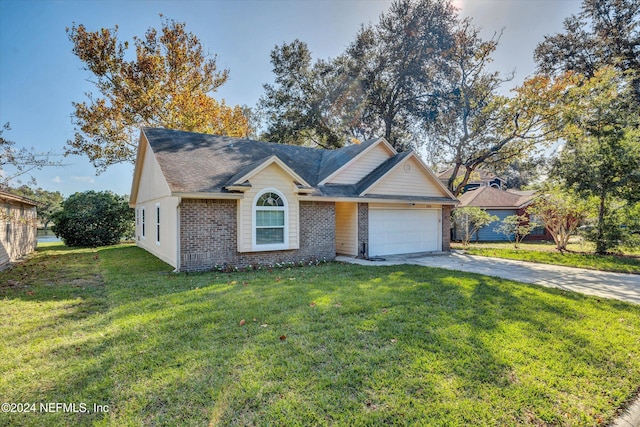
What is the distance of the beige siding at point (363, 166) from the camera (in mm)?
13297

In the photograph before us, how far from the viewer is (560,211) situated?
14.3 metres

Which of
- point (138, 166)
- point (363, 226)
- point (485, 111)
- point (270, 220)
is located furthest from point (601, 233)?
point (138, 166)

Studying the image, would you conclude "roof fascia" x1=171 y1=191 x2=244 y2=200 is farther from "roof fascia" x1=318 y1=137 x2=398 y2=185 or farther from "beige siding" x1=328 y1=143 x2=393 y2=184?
"beige siding" x1=328 y1=143 x2=393 y2=184

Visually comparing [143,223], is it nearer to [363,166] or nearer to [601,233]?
[363,166]

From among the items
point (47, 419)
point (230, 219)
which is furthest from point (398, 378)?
point (230, 219)

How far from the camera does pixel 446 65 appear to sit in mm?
20234

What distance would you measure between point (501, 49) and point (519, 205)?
1237 centimetres

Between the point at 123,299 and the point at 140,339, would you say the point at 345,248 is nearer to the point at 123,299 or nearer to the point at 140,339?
the point at 123,299

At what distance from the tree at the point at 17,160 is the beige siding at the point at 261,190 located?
5065mm

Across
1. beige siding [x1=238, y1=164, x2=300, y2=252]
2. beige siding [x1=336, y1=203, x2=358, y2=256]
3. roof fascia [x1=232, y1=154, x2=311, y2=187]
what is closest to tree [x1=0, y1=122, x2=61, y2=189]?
roof fascia [x1=232, y1=154, x2=311, y2=187]

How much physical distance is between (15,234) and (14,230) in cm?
26

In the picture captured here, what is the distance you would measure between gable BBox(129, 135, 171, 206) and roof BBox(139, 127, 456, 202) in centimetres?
85

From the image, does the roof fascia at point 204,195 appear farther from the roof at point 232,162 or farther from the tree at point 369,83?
the tree at point 369,83

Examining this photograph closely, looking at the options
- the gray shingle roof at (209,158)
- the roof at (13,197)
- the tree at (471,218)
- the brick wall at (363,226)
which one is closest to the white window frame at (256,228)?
the gray shingle roof at (209,158)
